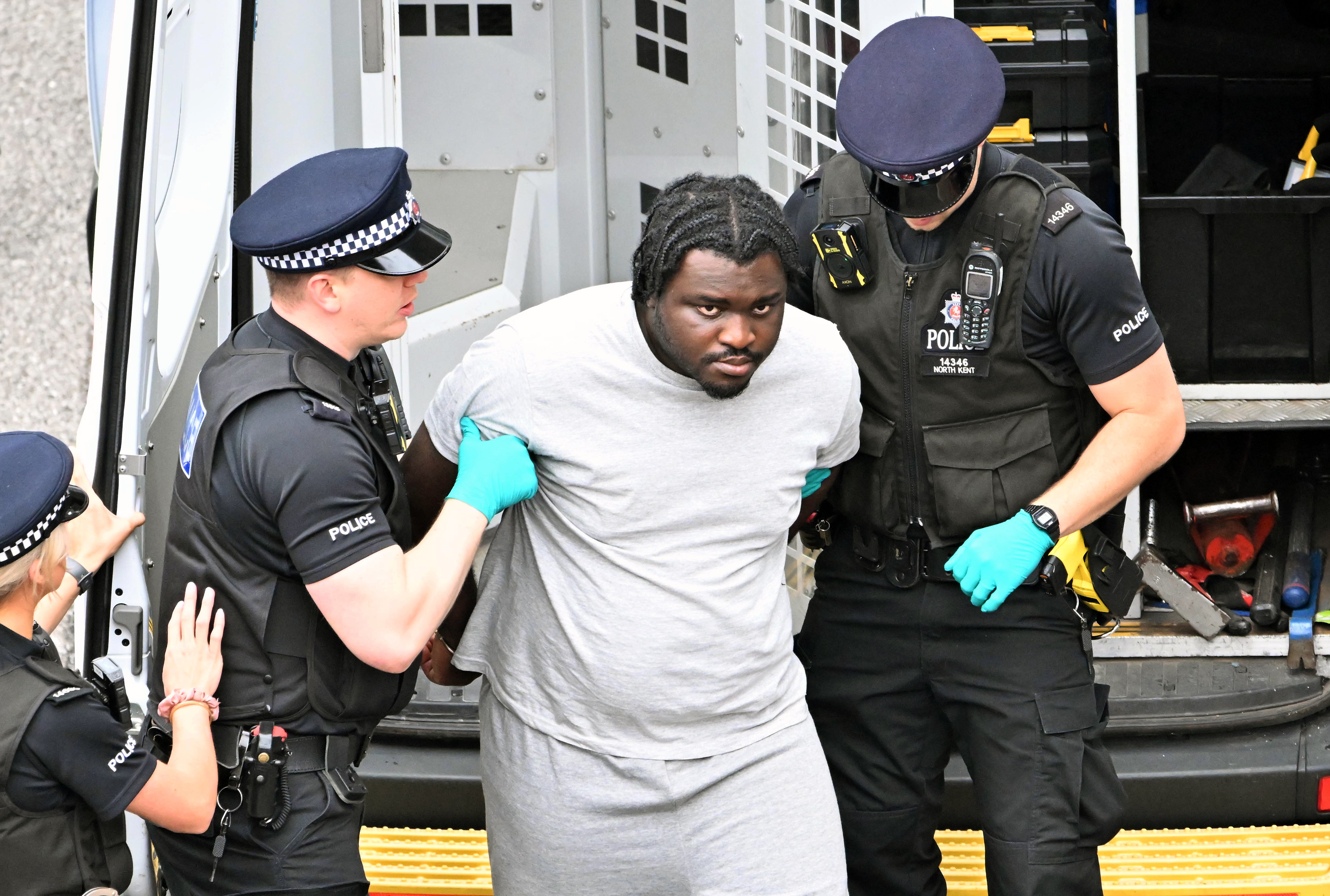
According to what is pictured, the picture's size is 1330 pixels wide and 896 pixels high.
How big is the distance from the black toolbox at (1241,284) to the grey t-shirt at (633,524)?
2134 mm

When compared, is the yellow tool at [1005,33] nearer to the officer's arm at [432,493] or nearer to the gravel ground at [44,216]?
the officer's arm at [432,493]

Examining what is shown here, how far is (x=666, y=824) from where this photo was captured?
2041 mm

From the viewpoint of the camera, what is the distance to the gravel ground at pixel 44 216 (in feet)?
17.5

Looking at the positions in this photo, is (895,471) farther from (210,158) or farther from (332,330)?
(210,158)

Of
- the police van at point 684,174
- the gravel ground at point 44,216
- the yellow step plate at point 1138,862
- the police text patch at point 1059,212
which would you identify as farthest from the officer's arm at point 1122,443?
the gravel ground at point 44,216

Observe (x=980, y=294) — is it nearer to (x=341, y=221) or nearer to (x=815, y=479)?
(x=815, y=479)

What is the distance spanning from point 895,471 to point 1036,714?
1.51ft

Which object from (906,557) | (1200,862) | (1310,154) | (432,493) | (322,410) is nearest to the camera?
(322,410)

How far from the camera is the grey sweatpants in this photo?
2.03 m

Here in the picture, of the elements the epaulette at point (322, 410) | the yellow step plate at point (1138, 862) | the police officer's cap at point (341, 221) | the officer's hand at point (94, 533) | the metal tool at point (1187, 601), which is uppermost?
the police officer's cap at point (341, 221)

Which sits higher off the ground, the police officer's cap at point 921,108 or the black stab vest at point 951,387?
the police officer's cap at point 921,108

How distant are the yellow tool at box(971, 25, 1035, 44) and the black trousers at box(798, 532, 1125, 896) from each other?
178 centimetres

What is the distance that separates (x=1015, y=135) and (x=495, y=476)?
7.23ft

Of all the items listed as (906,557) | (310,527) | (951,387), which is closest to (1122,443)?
(951,387)
